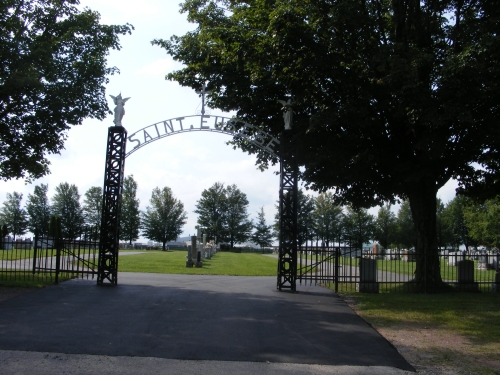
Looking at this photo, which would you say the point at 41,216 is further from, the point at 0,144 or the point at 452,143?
the point at 452,143

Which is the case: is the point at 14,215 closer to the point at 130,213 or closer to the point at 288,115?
the point at 130,213


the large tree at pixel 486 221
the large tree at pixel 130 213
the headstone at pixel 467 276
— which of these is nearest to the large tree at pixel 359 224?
the large tree at pixel 486 221

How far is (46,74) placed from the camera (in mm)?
15984

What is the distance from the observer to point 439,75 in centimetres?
1293

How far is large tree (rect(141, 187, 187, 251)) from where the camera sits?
287 ft

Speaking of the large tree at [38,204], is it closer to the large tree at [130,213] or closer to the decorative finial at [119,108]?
Result: the large tree at [130,213]

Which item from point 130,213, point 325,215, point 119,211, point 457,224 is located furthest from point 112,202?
point 457,224

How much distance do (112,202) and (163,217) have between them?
7386cm

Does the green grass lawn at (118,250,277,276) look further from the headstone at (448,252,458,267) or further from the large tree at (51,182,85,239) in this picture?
the large tree at (51,182,85,239)

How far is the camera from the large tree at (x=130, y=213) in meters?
83.5

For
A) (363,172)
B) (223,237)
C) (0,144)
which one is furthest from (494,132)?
(223,237)

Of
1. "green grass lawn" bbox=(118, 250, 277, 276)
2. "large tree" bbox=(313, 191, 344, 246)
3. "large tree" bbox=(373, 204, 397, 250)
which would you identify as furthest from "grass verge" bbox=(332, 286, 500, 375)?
"large tree" bbox=(373, 204, 397, 250)

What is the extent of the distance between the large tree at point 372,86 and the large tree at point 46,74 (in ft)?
11.8

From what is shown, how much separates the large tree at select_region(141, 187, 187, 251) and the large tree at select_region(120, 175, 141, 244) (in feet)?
6.36
